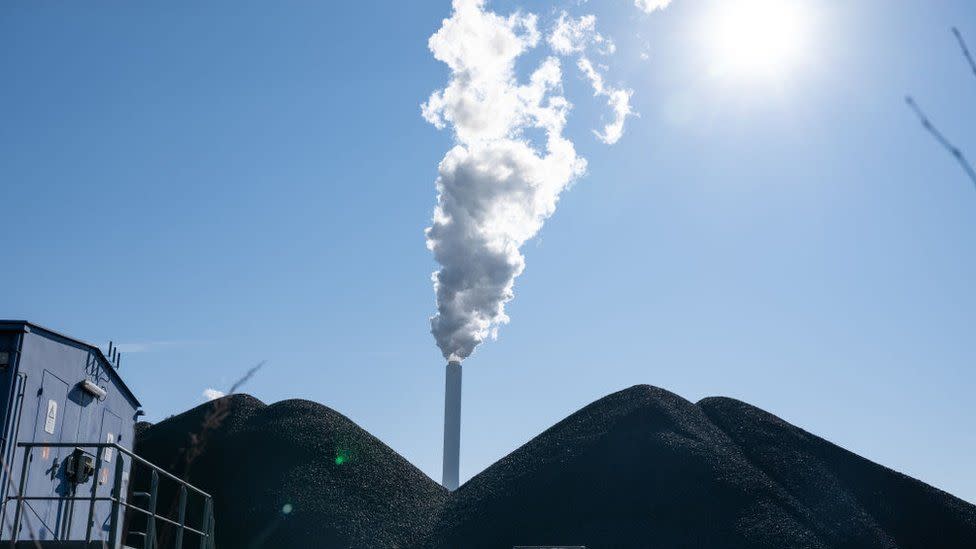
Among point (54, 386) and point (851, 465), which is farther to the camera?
point (851, 465)

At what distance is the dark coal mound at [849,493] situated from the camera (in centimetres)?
3459

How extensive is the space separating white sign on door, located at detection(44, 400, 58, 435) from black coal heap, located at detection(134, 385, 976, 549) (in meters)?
20.2

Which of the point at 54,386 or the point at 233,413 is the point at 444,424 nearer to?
the point at 233,413

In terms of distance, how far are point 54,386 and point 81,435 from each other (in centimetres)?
A: 130

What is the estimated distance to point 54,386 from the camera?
11.1m

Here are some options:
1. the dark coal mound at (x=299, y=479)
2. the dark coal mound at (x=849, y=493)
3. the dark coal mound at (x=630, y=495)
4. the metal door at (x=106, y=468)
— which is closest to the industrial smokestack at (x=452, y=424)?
the dark coal mound at (x=299, y=479)

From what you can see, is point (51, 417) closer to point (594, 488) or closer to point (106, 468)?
point (106, 468)

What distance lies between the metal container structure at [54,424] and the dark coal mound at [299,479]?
65.5ft

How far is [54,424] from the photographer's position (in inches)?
437

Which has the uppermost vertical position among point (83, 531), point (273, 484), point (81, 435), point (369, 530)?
point (273, 484)

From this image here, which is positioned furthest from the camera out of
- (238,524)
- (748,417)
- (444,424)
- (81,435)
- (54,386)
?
(444,424)

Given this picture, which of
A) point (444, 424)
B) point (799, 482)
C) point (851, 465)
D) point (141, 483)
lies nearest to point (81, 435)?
point (141, 483)

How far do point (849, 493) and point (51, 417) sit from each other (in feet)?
114

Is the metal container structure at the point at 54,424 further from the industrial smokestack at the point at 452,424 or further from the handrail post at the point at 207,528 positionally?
the industrial smokestack at the point at 452,424
